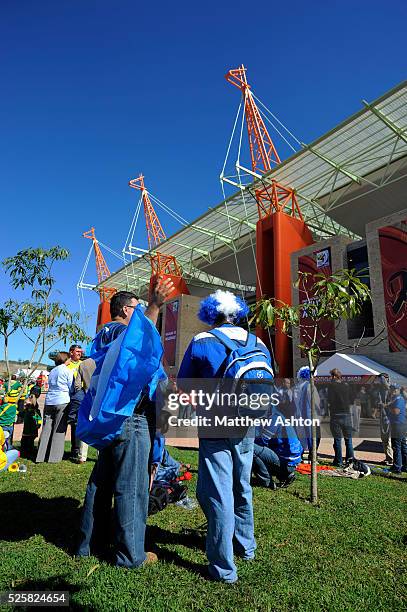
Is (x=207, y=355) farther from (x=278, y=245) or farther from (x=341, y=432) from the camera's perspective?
(x=278, y=245)

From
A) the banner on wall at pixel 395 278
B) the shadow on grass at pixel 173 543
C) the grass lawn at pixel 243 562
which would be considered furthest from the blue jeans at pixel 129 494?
the banner on wall at pixel 395 278

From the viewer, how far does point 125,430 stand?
215cm

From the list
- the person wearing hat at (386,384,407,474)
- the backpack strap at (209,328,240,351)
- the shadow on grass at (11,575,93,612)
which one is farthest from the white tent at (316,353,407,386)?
the shadow on grass at (11,575,93,612)

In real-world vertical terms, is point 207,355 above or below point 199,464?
above

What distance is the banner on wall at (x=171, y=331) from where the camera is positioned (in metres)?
35.5

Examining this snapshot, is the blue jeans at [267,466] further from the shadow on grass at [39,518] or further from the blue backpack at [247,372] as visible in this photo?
the blue backpack at [247,372]

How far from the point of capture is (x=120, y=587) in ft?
6.22

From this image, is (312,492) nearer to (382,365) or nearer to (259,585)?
(259,585)

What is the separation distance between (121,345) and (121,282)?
4991cm

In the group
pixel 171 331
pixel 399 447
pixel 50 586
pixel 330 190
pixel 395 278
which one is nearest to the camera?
pixel 50 586

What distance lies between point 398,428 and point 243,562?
5100 mm

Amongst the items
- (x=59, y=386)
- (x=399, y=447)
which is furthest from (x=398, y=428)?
(x=59, y=386)

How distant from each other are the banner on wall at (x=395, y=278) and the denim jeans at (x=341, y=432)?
13330 mm

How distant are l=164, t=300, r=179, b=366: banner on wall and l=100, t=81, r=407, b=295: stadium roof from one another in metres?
5.36
